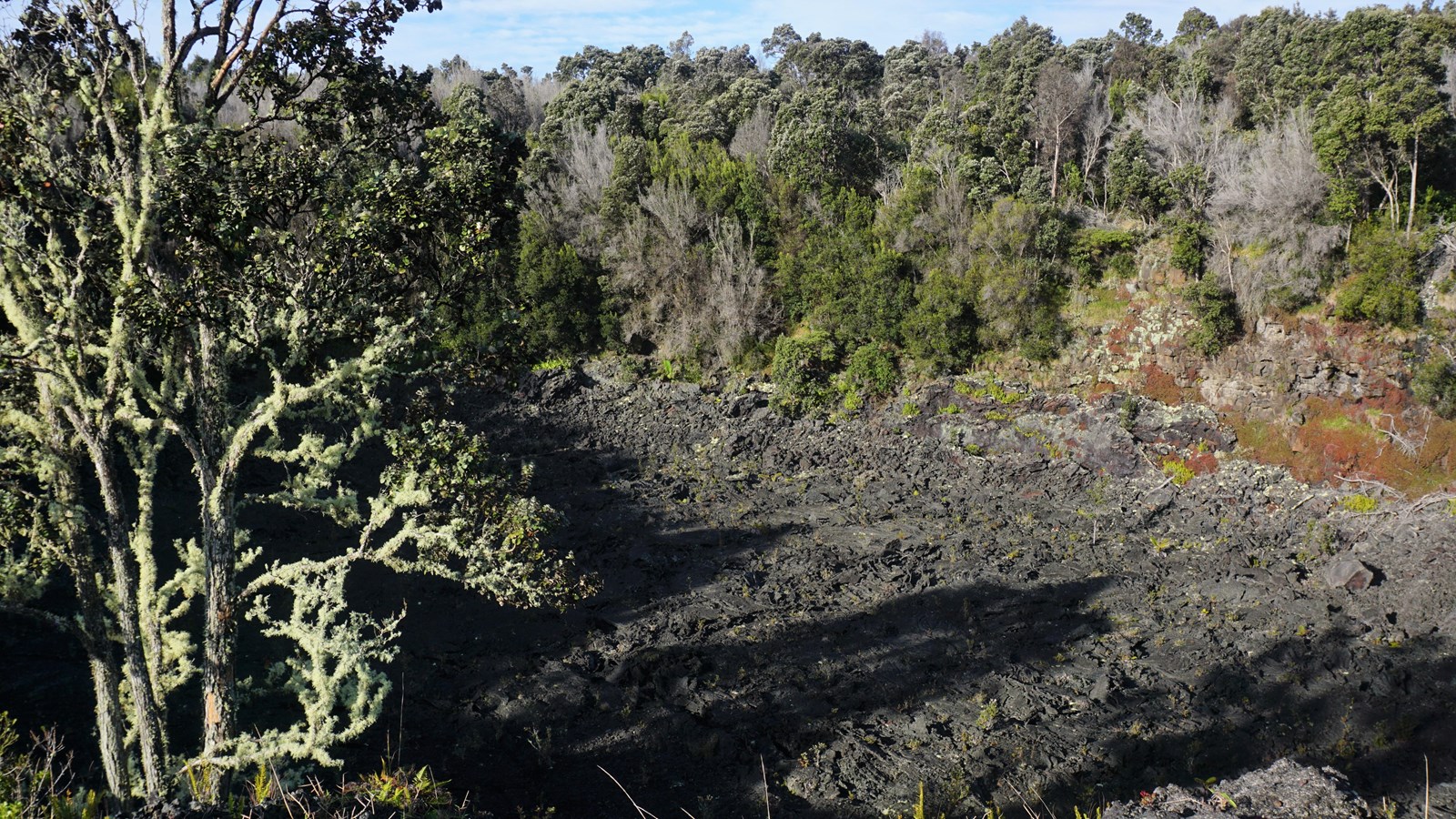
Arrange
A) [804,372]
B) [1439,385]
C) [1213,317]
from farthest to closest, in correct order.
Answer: [804,372] < [1213,317] < [1439,385]

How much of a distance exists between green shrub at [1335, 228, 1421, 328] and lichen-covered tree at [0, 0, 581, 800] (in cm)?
1796

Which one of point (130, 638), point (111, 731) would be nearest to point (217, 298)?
point (130, 638)

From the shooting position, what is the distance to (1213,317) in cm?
1894

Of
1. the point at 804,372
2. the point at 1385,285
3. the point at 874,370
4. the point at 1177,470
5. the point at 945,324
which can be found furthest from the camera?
the point at 804,372

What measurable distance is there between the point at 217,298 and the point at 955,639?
32.5 ft

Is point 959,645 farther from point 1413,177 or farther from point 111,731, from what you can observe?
point 1413,177

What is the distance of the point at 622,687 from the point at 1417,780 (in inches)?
345

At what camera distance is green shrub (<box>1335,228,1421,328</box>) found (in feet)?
55.9

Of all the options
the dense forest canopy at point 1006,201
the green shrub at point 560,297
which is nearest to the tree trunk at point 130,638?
the dense forest canopy at point 1006,201

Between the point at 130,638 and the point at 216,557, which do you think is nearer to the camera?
the point at 130,638

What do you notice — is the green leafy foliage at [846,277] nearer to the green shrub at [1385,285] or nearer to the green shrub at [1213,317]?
the green shrub at [1213,317]

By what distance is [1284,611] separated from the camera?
1248cm

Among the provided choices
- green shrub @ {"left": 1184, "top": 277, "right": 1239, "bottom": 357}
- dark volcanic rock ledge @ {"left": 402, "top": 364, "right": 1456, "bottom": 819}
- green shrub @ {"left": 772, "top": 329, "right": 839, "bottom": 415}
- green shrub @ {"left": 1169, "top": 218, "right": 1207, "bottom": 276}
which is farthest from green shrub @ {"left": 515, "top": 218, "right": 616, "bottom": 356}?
green shrub @ {"left": 1184, "top": 277, "right": 1239, "bottom": 357}

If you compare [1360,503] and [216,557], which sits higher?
[216,557]
